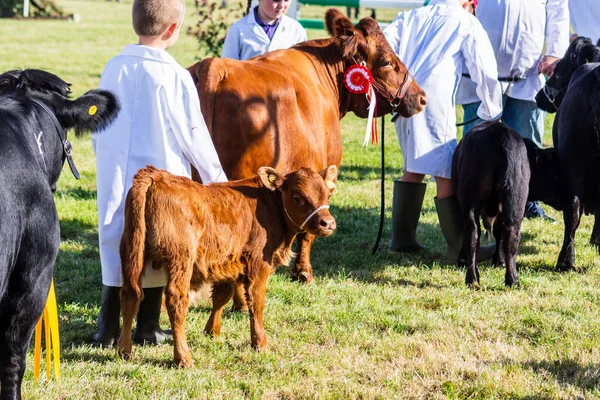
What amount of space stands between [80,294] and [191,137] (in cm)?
195

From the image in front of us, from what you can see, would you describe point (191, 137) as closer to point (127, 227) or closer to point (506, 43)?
point (127, 227)

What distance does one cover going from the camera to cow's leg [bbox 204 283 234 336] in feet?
15.5

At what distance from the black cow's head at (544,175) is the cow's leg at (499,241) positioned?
0.50m

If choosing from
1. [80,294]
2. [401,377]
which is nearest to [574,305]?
[401,377]

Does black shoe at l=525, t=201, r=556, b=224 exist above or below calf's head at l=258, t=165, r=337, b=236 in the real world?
below

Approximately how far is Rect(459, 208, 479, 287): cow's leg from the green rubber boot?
3.23 ft

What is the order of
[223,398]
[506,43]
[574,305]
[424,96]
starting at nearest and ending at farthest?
[223,398] → [574,305] → [424,96] → [506,43]

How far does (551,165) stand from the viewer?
21.1 ft

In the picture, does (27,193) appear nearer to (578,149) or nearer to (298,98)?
Answer: (298,98)

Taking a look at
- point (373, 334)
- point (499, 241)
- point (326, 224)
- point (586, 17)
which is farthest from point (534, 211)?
point (326, 224)

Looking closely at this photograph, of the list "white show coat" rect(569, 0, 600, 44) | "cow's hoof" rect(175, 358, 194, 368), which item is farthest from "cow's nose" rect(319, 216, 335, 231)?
"white show coat" rect(569, 0, 600, 44)

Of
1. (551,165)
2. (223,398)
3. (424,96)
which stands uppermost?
(424,96)

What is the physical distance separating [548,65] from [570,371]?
3823 mm

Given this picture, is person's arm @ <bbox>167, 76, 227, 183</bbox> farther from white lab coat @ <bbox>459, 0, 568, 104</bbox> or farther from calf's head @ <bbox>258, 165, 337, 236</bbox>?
white lab coat @ <bbox>459, 0, 568, 104</bbox>
